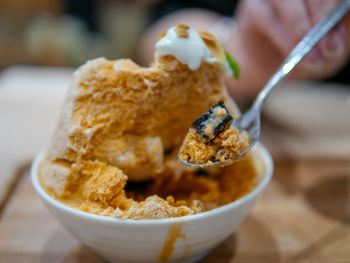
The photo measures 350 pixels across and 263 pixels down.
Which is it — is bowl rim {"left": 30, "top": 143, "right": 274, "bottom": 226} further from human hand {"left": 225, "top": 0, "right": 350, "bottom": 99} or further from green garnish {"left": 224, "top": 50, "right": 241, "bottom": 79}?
human hand {"left": 225, "top": 0, "right": 350, "bottom": 99}

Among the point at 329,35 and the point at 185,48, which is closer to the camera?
the point at 185,48

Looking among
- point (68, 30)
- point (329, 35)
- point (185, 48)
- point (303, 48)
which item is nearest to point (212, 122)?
point (185, 48)

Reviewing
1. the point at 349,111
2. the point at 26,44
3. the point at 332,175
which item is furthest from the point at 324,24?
the point at 26,44

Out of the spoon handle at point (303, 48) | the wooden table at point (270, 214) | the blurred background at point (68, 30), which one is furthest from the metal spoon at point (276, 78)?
the blurred background at point (68, 30)

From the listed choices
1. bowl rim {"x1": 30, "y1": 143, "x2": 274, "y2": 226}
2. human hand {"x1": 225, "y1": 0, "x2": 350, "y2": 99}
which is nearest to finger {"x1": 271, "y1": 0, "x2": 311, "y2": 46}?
human hand {"x1": 225, "y1": 0, "x2": 350, "y2": 99}

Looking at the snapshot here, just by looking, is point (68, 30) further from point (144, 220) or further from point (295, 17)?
point (144, 220)
